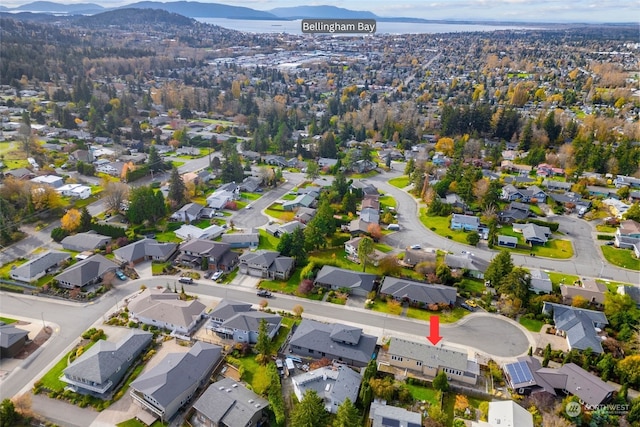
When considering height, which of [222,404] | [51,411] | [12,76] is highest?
[12,76]

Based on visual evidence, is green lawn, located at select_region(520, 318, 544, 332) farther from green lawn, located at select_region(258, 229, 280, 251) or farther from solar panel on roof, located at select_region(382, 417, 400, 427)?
green lawn, located at select_region(258, 229, 280, 251)

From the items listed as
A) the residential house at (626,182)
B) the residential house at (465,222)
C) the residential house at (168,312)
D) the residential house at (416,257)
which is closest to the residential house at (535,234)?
the residential house at (465,222)

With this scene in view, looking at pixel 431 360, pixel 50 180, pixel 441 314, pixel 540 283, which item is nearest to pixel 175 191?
pixel 50 180

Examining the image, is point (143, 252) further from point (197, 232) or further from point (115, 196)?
point (115, 196)

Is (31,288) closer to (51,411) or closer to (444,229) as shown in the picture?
(51,411)

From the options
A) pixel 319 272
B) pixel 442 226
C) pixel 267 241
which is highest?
pixel 319 272

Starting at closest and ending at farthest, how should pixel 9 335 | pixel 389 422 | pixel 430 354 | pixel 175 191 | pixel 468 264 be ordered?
pixel 389 422 → pixel 430 354 → pixel 9 335 → pixel 468 264 → pixel 175 191

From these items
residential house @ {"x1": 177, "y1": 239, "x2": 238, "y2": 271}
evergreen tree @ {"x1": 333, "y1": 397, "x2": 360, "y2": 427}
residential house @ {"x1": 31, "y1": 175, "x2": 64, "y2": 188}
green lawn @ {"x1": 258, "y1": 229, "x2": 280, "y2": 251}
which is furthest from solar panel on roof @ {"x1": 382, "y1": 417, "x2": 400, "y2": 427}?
residential house @ {"x1": 31, "y1": 175, "x2": 64, "y2": 188}

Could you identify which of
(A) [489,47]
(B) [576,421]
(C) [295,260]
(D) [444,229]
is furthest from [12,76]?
(A) [489,47]
